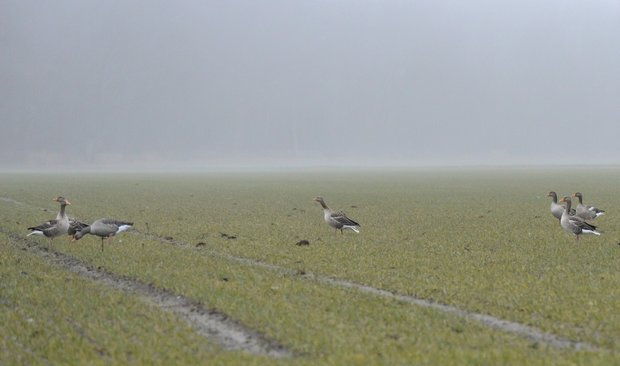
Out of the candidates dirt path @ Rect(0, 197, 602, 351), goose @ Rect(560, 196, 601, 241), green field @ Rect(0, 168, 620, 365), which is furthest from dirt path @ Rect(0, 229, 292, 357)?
goose @ Rect(560, 196, 601, 241)

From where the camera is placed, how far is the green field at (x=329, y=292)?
12.3 meters

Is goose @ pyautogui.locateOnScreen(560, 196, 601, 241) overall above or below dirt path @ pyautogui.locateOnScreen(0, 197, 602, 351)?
above

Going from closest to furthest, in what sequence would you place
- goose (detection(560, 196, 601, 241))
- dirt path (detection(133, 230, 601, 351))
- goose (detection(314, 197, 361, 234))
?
dirt path (detection(133, 230, 601, 351)) < goose (detection(560, 196, 601, 241)) < goose (detection(314, 197, 361, 234))

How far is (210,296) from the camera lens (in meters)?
16.2

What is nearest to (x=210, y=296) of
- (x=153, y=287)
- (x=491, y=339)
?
(x=153, y=287)

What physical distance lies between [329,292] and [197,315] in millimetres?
3192

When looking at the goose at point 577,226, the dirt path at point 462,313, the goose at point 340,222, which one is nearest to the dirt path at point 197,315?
the dirt path at point 462,313

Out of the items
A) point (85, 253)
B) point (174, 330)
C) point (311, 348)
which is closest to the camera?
point (311, 348)

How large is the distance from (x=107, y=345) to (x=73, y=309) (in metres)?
2.93

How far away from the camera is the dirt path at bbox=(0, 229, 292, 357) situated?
41.6 feet

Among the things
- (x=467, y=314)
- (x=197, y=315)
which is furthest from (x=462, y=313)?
(x=197, y=315)

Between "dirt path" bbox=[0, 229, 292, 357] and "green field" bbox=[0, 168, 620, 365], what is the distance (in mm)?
236

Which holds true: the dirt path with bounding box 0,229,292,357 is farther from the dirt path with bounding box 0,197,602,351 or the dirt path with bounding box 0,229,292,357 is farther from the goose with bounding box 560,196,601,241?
the goose with bounding box 560,196,601,241

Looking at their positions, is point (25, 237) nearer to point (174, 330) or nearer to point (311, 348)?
point (174, 330)
